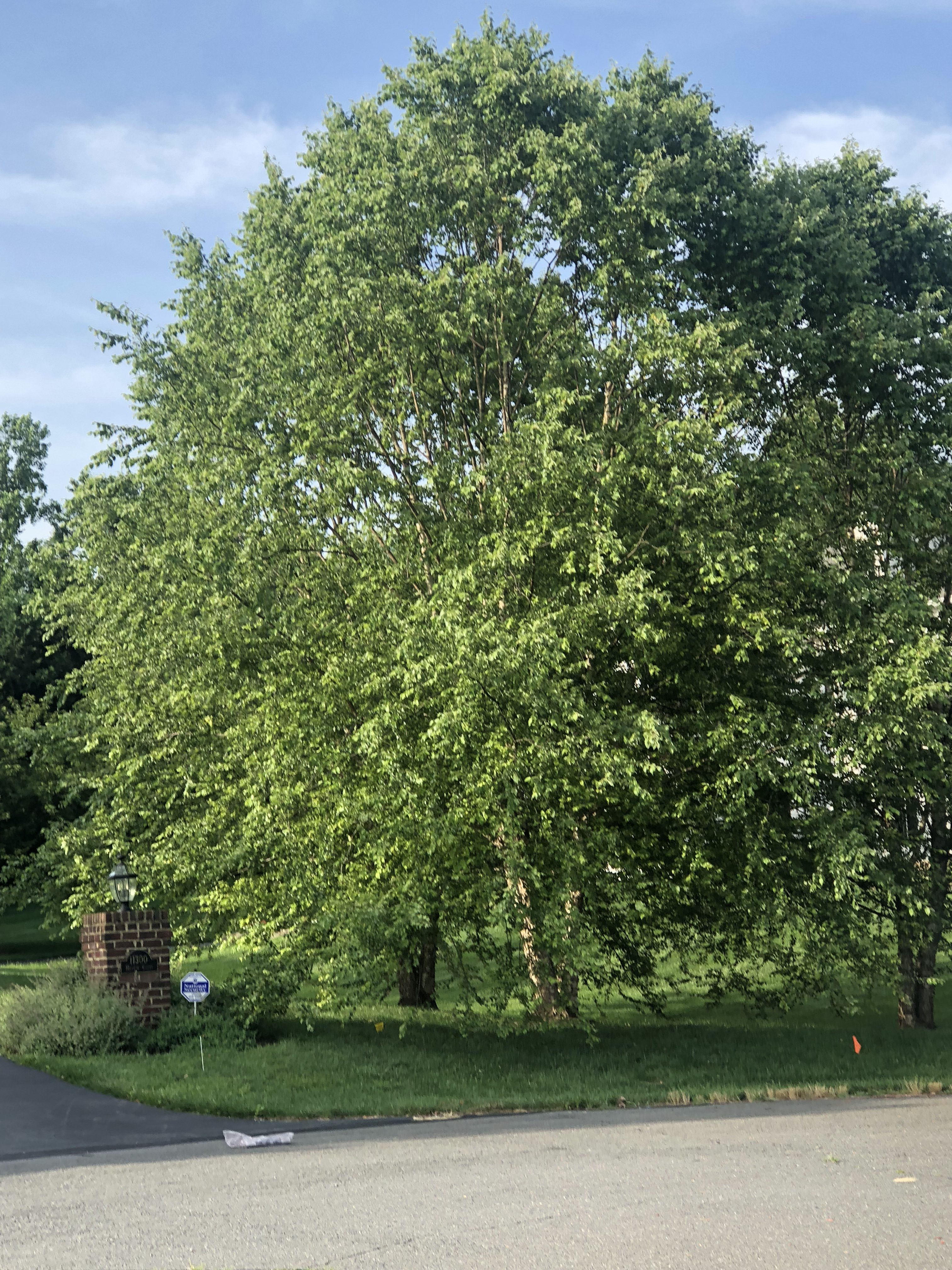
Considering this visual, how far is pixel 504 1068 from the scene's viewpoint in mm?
16781

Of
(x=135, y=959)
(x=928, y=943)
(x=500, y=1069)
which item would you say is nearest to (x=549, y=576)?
(x=500, y=1069)

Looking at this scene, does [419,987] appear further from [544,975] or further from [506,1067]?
[544,975]

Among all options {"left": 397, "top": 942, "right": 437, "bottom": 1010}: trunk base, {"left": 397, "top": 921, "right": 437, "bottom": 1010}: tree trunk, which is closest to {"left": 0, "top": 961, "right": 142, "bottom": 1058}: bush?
{"left": 397, "top": 921, "right": 437, "bottom": 1010}: tree trunk

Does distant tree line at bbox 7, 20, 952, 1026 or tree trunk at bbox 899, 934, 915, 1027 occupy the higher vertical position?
distant tree line at bbox 7, 20, 952, 1026

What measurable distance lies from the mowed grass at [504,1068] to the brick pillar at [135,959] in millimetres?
981

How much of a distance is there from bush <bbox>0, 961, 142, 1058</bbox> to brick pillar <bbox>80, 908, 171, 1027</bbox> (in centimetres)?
26

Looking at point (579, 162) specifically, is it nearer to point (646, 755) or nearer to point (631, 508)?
point (631, 508)

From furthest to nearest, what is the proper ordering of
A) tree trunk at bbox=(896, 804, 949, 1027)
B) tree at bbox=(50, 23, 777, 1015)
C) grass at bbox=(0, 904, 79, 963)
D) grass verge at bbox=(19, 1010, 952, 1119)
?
1. grass at bbox=(0, 904, 79, 963)
2. tree trunk at bbox=(896, 804, 949, 1027)
3. tree at bbox=(50, 23, 777, 1015)
4. grass verge at bbox=(19, 1010, 952, 1119)

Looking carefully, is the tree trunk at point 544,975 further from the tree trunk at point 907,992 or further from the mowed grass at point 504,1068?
the tree trunk at point 907,992

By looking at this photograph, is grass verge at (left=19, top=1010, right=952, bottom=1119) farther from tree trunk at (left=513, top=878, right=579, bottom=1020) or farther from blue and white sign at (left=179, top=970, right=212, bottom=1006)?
blue and white sign at (left=179, top=970, right=212, bottom=1006)

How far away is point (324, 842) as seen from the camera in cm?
1666

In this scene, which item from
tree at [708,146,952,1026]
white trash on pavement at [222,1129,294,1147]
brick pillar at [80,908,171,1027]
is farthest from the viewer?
tree at [708,146,952,1026]

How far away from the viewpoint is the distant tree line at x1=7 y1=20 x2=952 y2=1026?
16.0 meters

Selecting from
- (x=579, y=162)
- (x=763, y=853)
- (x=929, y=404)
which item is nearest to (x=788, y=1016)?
(x=763, y=853)
